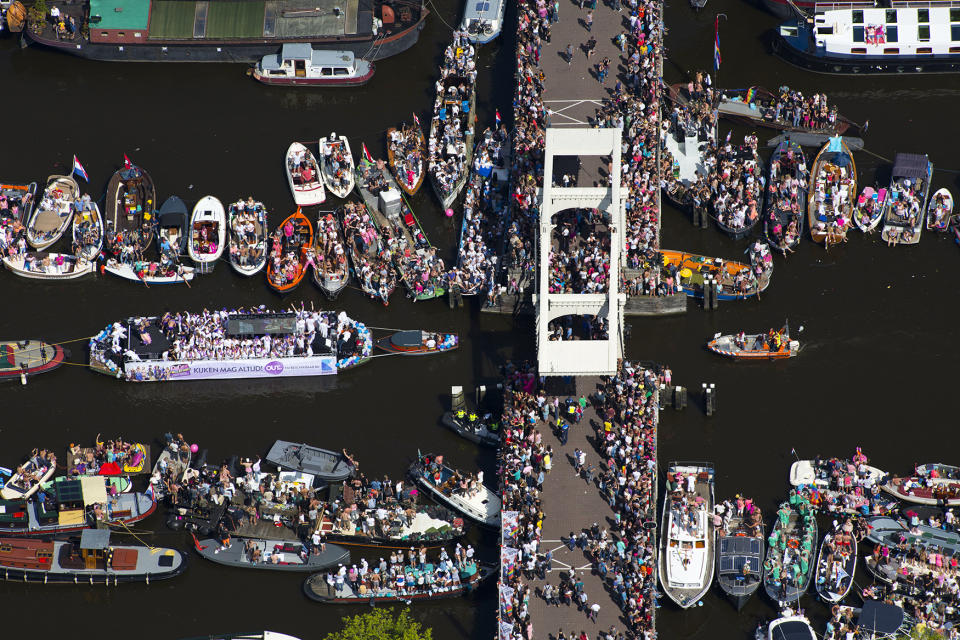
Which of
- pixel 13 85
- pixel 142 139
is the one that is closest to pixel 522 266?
pixel 142 139

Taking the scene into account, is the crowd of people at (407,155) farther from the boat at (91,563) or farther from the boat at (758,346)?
the boat at (91,563)

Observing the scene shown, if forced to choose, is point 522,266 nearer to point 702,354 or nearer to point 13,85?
point 702,354

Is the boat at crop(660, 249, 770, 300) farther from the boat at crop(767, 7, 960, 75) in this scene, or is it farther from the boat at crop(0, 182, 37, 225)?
the boat at crop(0, 182, 37, 225)

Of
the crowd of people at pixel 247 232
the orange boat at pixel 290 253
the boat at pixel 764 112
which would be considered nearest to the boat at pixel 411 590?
the orange boat at pixel 290 253

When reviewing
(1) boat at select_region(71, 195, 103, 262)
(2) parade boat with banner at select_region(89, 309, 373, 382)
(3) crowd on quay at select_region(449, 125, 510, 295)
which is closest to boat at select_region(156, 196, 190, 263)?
(1) boat at select_region(71, 195, 103, 262)

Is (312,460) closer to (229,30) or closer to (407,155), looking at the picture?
(407,155)
